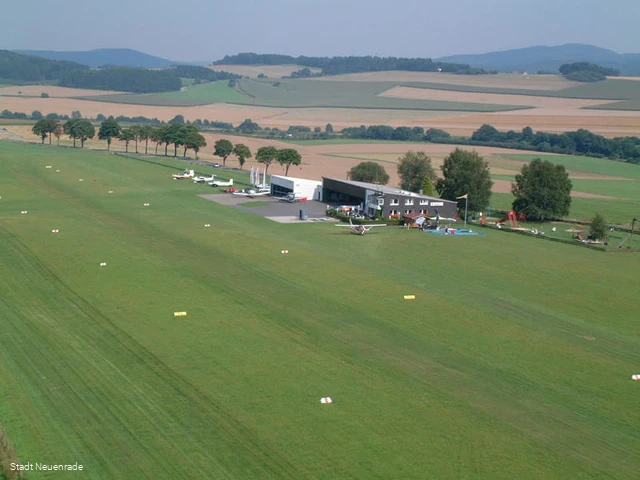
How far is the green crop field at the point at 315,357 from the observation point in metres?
21.1

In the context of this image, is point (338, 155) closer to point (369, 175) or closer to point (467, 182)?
point (369, 175)

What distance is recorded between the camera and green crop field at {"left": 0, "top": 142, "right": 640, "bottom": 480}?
21.1 m

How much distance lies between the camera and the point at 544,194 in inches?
2457

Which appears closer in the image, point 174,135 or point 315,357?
point 315,357

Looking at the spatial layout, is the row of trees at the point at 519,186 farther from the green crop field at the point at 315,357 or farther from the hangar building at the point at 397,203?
the green crop field at the point at 315,357

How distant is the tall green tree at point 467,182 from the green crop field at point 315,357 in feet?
46.0

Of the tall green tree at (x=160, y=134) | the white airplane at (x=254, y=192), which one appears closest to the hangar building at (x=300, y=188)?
the white airplane at (x=254, y=192)

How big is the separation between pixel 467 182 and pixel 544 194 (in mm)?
6196

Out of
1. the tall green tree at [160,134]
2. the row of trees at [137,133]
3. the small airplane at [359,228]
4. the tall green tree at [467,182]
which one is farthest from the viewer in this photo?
the tall green tree at [160,134]

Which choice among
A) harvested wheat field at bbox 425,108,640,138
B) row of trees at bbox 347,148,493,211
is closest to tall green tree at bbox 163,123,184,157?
row of trees at bbox 347,148,493,211

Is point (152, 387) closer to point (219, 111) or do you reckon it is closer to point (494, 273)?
point (494, 273)

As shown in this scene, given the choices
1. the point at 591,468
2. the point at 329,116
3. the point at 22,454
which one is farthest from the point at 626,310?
the point at 329,116

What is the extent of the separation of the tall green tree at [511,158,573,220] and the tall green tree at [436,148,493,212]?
2.84 m

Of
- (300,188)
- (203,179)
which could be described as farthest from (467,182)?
(203,179)
